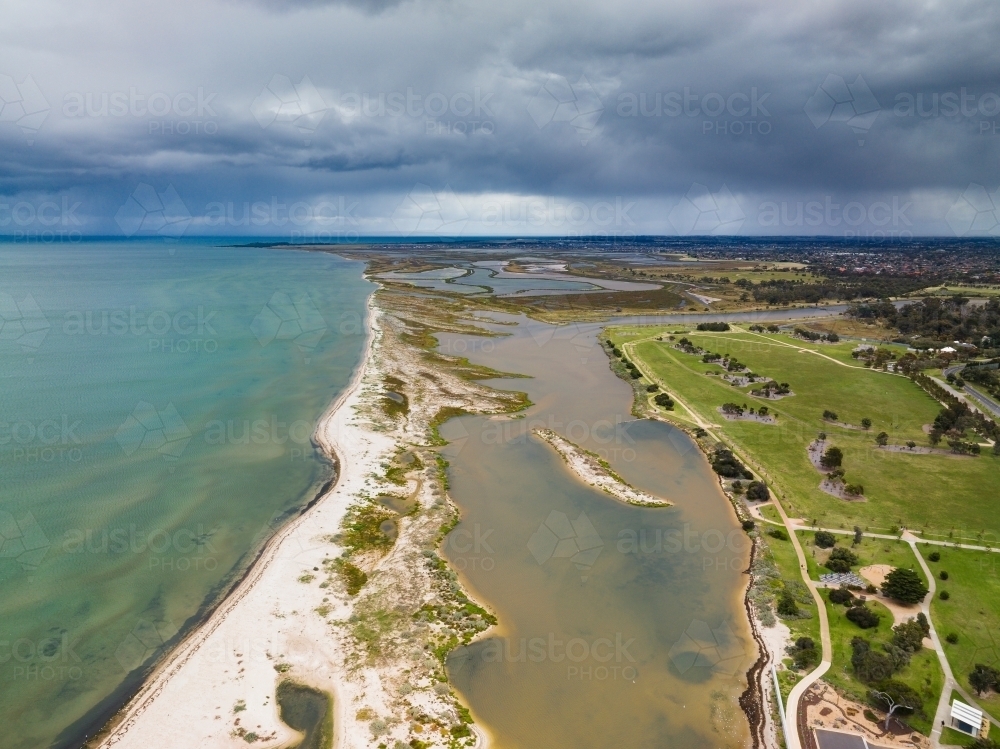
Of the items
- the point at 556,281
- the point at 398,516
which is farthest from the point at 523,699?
the point at 556,281

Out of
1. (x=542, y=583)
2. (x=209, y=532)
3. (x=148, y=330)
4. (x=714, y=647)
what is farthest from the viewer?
(x=148, y=330)

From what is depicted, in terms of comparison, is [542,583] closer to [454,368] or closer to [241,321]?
[454,368]

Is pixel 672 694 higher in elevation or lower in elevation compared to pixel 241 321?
lower

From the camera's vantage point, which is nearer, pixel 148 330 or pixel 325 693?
pixel 325 693

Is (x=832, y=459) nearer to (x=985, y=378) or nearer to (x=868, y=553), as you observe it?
(x=868, y=553)

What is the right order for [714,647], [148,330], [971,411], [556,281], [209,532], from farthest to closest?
[556,281] → [148,330] → [971,411] → [209,532] → [714,647]

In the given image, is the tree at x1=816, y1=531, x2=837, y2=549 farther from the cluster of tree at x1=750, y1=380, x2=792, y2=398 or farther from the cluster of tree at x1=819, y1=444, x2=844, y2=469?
the cluster of tree at x1=750, y1=380, x2=792, y2=398

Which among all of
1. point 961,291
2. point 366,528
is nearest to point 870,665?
point 366,528

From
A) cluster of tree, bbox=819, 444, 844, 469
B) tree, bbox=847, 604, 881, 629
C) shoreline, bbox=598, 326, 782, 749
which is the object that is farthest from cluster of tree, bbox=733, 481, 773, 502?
tree, bbox=847, 604, 881, 629

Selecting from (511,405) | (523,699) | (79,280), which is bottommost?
(523,699)
